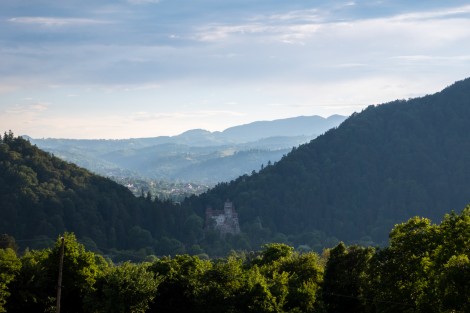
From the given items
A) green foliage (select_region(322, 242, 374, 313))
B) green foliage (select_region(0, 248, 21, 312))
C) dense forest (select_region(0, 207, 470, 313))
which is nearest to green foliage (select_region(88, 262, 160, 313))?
dense forest (select_region(0, 207, 470, 313))

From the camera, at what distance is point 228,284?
192ft

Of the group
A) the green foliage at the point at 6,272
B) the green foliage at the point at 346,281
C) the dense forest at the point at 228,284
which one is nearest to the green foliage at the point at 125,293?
the dense forest at the point at 228,284

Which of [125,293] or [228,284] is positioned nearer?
[125,293]

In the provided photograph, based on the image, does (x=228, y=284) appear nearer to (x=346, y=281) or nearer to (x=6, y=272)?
(x=346, y=281)

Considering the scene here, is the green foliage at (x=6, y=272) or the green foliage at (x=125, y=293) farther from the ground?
the green foliage at (x=6, y=272)

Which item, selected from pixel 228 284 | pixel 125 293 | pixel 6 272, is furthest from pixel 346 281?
pixel 6 272

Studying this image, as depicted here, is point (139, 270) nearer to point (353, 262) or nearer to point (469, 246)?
point (353, 262)

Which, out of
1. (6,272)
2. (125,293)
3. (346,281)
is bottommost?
(346,281)

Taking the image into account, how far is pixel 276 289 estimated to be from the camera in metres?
56.2

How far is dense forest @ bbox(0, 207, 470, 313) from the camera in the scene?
4731cm

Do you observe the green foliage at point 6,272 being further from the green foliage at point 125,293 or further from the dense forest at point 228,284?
the green foliage at point 125,293

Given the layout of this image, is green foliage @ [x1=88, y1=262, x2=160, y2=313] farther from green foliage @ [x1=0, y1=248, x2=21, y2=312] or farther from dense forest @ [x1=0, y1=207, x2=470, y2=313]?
→ green foliage @ [x1=0, y1=248, x2=21, y2=312]

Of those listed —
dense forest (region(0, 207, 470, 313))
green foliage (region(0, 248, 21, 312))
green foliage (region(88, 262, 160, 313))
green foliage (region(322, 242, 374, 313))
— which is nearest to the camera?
dense forest (region(0, 207, 470, 313))

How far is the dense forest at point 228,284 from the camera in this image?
47312 mm
